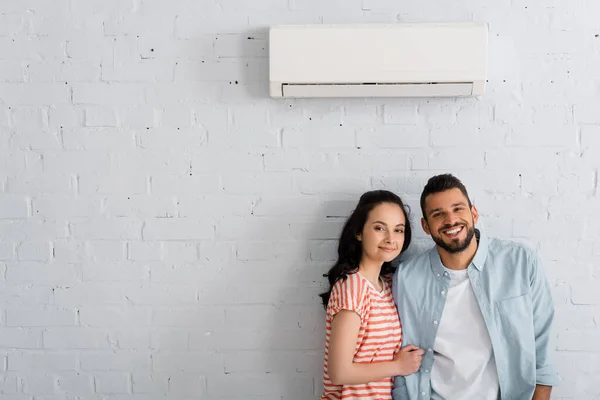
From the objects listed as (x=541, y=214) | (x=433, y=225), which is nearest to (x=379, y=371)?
(x=433, y=225)

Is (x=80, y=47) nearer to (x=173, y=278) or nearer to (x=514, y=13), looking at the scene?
(x=173, y=278)

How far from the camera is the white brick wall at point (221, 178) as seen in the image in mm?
2270

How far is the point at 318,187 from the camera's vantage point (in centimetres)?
232

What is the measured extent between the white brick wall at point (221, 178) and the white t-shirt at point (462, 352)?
0.28 m

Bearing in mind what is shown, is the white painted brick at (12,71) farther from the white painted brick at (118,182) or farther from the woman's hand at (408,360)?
the woman's hand at (408,360)

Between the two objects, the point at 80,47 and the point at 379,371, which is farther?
the point at 80,47

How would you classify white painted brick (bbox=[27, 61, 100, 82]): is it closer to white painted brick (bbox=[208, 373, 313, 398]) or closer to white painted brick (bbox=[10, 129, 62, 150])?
white painted brick (bbox=[10, 129, 62, 150])

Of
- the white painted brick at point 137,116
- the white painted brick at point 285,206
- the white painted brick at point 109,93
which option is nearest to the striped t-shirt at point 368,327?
the white painted brick at point 285,206

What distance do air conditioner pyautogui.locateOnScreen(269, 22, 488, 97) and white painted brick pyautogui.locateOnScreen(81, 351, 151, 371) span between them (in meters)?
1.18

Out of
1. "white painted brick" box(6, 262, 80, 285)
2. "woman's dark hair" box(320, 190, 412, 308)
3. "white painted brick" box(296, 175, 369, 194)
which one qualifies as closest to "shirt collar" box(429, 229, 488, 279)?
"woman's dark hair" box(320, 190, 412, 308)

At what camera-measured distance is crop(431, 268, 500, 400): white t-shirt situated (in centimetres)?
212

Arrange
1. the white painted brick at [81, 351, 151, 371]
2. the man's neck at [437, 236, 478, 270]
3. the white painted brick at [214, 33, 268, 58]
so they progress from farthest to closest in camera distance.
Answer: the white painted brick at [81, 351, 151, 371] < the white painted brick at [214, 33, 268, 58] < the man's neck at [437, 236, 478, 270]

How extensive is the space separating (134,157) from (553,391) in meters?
→ 1.83

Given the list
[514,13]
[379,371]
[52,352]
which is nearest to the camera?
[379,371]
